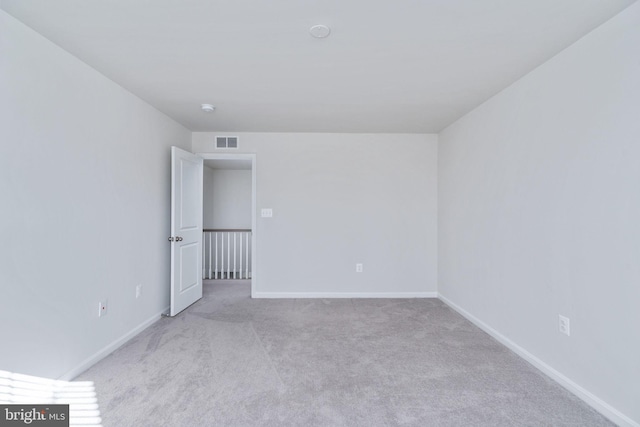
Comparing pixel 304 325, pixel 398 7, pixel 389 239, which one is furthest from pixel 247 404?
pixel 389 239

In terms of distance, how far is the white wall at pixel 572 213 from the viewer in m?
1.69

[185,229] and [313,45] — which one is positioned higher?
[313,45]

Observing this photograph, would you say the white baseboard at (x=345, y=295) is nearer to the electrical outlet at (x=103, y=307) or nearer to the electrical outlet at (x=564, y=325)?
the electrical outlet at (x=103, y=307)

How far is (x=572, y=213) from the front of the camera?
6.67ft

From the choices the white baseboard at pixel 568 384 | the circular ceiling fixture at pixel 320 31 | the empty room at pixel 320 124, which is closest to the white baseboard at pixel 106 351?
the empty room at pixel 320 124

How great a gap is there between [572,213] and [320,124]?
2768 millimetres

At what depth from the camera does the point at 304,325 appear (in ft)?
10.7

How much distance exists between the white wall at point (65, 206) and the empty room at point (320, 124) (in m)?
0.01

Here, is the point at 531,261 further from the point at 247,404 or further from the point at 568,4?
the point at 247,404

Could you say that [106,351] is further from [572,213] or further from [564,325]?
[572,213]

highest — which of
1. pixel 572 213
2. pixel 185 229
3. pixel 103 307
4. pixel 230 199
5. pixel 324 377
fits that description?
pixel 230 199

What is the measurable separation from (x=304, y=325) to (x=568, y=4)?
3.25 metres

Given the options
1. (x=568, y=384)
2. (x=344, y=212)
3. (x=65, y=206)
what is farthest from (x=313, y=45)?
(x=568, y=384)

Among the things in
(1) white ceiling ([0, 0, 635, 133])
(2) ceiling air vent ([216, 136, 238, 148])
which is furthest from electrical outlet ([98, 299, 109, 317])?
(2) ceiling air vent ([216, 136, 238, 148])
